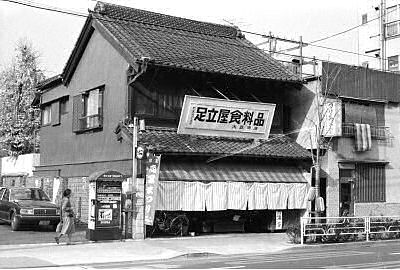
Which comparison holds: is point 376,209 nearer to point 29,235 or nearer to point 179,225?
point 179,225

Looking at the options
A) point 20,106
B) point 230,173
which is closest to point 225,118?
point 230,173

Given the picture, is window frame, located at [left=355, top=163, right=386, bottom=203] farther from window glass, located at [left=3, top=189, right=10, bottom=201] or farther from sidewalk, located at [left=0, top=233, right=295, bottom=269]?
window glass, located at [left=3, top=189, right=10, bottom=201]

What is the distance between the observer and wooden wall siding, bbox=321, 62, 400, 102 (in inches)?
980

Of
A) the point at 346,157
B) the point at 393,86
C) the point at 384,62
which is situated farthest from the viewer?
the point at 384,62

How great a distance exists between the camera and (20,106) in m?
41.5

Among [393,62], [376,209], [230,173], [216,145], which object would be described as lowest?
[376,209]

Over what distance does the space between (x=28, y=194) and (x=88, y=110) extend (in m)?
4.69

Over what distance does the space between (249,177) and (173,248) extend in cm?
619

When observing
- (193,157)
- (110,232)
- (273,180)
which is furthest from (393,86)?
(110,232)

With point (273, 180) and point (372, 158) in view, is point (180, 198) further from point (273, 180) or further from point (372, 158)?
point (372, 158)

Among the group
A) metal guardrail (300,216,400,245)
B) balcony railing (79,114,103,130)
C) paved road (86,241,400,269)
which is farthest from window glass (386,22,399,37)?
paved road (86,241,400,269)

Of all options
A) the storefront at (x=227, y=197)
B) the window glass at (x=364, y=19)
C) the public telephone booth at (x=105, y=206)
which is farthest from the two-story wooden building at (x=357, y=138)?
the window glass at (x=364, y=19)

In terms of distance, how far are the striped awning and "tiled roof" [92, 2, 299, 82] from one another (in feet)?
12.6

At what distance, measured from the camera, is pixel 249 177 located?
Answer: 886 inches
